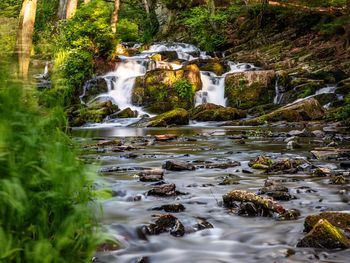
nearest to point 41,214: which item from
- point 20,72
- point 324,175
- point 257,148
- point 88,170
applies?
point 88,170

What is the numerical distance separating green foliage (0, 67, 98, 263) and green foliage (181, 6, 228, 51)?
28.5 meters

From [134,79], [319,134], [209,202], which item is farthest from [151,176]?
[134,79]

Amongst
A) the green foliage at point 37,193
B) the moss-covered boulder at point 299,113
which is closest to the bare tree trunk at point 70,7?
the moss-covered boulder at point 299,113

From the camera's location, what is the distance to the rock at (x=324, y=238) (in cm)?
376

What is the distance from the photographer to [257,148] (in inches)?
409

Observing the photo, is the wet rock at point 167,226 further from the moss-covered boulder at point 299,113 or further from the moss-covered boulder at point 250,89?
the moss-covered boulder at point 250,89

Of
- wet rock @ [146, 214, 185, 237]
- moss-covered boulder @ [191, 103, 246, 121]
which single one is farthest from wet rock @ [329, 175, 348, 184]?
moss-covered boulder @ [191, 103, 246, 121]

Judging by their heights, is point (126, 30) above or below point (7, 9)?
above

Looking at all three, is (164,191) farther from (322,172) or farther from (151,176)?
→ (322,172)

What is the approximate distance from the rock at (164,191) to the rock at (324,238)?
2113 mm

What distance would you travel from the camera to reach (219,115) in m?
19.2

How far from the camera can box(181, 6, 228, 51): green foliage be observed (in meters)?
30.3

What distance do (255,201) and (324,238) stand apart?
120 cm

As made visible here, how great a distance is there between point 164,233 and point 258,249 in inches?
33.5
